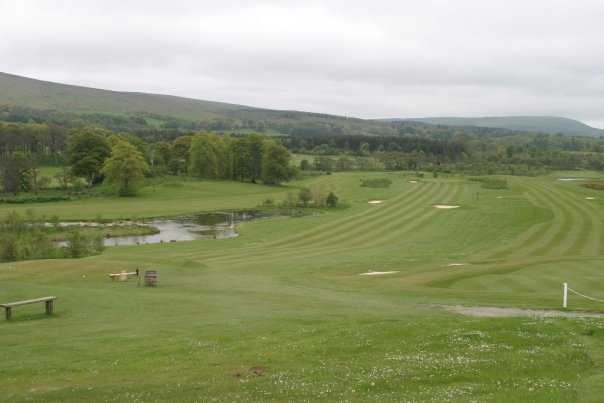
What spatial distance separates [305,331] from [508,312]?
976 centimetres

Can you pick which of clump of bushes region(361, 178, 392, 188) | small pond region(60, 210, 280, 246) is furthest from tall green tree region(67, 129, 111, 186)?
clump of bushes region(361, 178, 392, 188)

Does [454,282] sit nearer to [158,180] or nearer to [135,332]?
[135,332]

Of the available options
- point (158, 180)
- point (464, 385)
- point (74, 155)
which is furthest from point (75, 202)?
point (464, 385)

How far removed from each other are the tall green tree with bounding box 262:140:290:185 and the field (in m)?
77.6

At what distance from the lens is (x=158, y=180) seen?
133125 millimetres

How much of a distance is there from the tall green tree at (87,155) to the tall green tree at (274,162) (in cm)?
3469

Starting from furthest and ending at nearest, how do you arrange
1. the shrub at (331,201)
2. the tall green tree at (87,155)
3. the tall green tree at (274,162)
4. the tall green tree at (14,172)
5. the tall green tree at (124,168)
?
the tall green tree at (274,162) → the tall green tree at (87,155) → the tall green tree at (124,168) → the tall green tree at (14,172) → the shrub at (331,201)

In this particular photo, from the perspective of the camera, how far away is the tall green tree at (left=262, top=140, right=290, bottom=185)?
440ft

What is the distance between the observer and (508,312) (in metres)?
24.6

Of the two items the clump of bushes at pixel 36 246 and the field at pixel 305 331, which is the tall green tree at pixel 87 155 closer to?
the clump of bushes at pixel 36 246

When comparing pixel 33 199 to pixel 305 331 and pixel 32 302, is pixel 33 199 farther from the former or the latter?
pixel 305 331

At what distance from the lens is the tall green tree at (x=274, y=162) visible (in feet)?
440

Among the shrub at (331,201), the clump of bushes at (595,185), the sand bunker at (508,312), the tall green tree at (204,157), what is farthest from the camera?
the tall green tree at (204,157)

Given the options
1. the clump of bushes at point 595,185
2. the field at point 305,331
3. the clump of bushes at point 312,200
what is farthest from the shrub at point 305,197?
the clump of bushes at point 595,185
